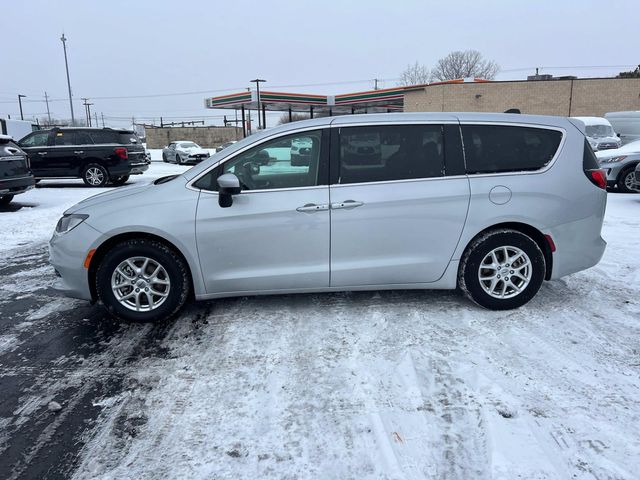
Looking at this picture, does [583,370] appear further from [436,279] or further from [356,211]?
[356,211]

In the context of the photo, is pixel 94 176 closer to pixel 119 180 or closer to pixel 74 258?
pixel 119 180

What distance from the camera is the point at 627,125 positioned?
59.2ft

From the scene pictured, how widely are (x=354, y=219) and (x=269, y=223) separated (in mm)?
730

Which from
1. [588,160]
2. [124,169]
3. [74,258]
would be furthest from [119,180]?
[588,160]

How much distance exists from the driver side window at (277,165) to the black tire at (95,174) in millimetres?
12213

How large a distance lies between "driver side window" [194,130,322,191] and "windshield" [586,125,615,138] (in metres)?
15.3

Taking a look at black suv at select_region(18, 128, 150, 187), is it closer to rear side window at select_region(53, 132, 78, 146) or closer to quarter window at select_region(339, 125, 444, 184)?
rear side window at select_region(53, 132, 78, 146)

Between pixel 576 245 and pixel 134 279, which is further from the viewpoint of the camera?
pixel 576 245

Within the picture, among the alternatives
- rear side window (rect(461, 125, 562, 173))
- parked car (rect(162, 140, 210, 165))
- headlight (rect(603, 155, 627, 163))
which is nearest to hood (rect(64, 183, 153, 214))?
rear side window (rect(461, 125, 562, 173))

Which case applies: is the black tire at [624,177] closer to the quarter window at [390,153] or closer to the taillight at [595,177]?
the taillight at [595,177]

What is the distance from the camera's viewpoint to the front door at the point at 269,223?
397cm

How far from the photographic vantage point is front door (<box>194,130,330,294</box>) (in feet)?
13.0

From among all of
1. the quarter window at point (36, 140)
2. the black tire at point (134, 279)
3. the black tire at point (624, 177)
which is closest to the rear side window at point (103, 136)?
the quarter window at point (36, 140)

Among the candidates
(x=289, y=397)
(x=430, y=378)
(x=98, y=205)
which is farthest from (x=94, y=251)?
(x=430, y=378)
